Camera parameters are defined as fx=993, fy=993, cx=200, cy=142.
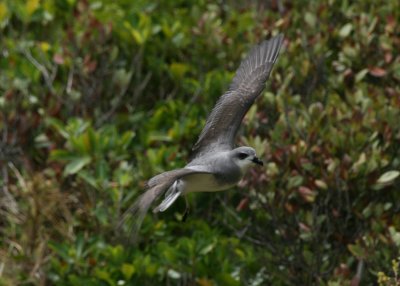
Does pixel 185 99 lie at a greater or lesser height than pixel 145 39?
lesser

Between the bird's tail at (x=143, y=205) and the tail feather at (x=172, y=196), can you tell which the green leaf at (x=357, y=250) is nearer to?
the tail feather at (x=172, y=196)

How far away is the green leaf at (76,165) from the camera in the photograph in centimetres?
670

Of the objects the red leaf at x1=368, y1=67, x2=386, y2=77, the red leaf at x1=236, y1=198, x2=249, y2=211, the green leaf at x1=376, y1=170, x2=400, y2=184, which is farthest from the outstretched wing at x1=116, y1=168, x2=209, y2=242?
the red leaf at x1=368, y1=67, x2=386, y2=77

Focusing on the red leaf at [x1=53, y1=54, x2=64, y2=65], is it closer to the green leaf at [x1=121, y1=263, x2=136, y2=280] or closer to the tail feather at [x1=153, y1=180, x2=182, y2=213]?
the green leaf at [x1=121, y1=263, x2=136, y2=280]

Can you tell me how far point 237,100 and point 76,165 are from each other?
3.91ft

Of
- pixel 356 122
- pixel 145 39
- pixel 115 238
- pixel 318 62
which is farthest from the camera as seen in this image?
pixel 145 39

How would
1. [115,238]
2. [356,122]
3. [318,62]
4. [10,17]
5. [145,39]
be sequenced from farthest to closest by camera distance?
1. [10,17]
2. [145,39]
3. [318,62]
4. [115,238]
5. [356,122]

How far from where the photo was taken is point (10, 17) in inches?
327

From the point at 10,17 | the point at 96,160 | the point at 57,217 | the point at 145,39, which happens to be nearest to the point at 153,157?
the point at 96,160

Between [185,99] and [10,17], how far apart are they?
5.53ft

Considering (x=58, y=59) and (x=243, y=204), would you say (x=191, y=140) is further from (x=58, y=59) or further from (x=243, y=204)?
(x=58, y=59)

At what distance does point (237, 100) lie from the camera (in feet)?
21.3

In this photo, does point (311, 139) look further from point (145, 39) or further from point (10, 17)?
point (10, 17)

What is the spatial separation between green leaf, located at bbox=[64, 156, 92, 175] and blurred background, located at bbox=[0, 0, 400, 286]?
24mm
